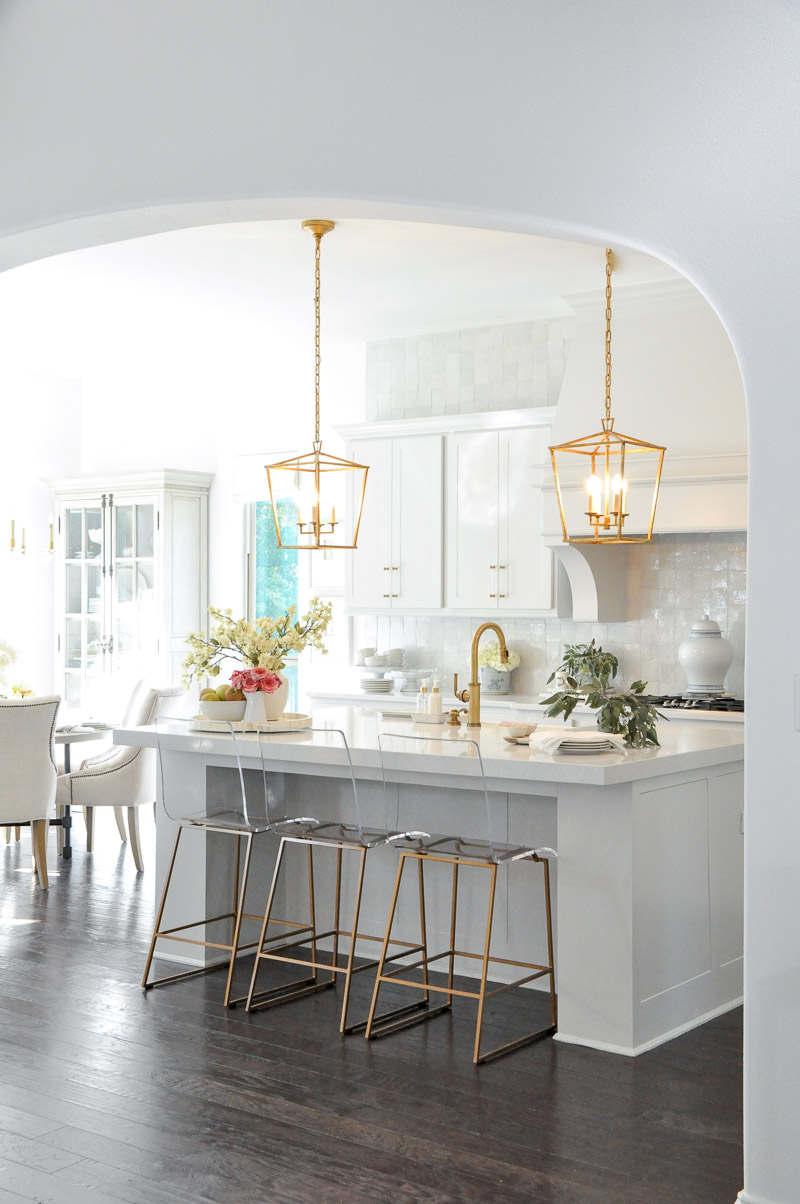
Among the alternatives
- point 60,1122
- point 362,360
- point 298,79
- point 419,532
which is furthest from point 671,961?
point 362,360

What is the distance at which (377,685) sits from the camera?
24.0 ft

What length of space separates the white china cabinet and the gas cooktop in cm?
363

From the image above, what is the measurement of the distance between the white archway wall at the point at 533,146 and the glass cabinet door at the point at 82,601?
5260mm

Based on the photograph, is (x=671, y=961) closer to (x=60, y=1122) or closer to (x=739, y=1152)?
(x=739, y=1152)

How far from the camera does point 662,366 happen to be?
6062 mm

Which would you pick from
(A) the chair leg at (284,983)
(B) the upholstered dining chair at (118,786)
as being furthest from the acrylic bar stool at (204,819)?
(B) the upholstered dining chair at (118,786)

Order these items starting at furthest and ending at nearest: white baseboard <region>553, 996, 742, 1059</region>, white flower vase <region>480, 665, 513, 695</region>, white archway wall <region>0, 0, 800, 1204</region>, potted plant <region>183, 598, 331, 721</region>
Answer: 1. white flower vase <region>480, 665, 513, 695</region>
2. potted plant <region>183, 598, 331, 721</region>
3. white baseboard <region>553, 996, 742, 1059</region>
4. white archway wall <region>0, 0, 800, 1204</region>

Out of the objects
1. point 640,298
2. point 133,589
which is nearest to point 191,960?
point 640,298

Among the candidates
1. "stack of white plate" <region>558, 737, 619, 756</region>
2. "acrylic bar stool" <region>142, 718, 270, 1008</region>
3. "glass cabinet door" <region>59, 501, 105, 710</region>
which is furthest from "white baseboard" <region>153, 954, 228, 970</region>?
"glass cabinet door" <region>59, 501, 105, 710</region>

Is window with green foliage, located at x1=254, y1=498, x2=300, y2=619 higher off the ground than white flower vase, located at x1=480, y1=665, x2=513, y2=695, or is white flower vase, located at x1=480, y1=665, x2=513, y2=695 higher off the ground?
window with green foliage, located at x1=254, y1=498, x2=300, y2=619

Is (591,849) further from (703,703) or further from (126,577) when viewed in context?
(126,577)

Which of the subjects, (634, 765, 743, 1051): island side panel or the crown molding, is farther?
the crown molding

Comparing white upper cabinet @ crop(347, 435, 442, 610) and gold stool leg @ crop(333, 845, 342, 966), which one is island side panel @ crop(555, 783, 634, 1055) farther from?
white upper cabinet @ crop(347, 435, 442, 610)

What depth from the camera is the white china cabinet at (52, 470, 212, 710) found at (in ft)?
27.8
